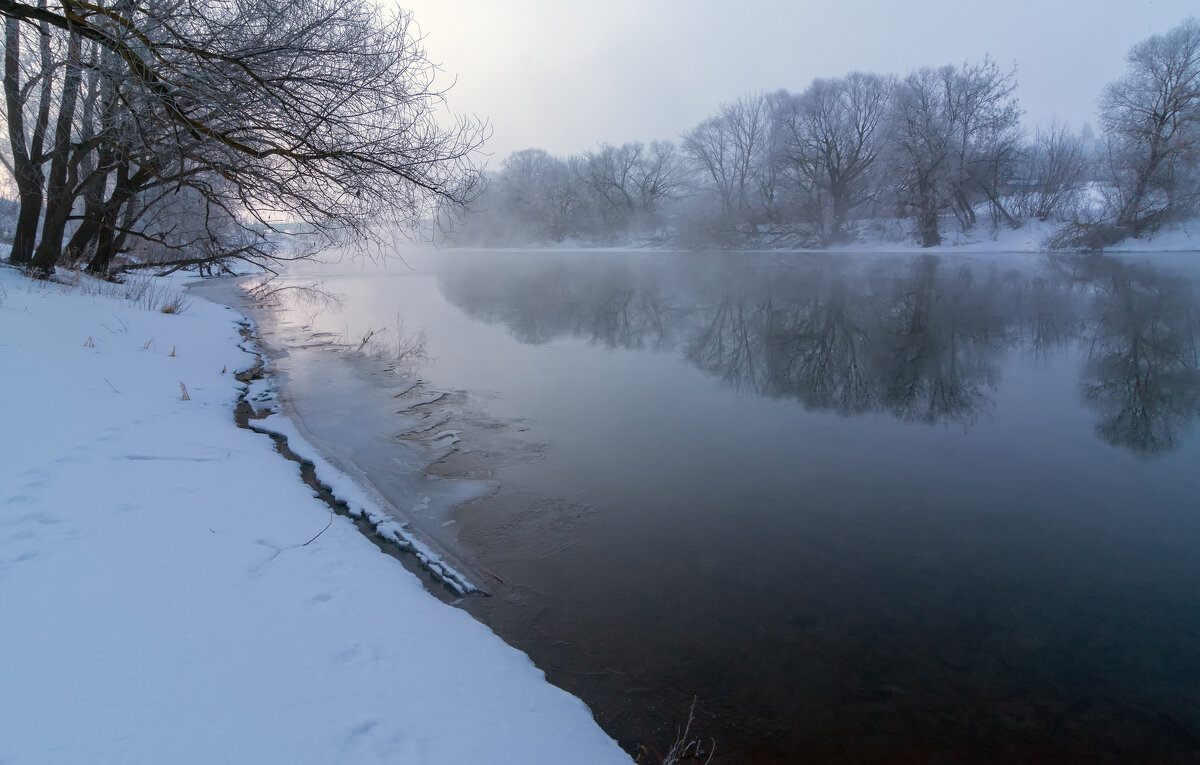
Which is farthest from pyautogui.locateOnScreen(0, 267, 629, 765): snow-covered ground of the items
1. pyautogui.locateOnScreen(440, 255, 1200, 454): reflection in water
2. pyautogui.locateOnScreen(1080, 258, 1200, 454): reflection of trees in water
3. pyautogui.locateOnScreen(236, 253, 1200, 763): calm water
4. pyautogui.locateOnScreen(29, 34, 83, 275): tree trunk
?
pyautogui.locateOnScreen(29, 34, 83, 275): tree trunk

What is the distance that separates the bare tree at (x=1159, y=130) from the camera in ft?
96.9

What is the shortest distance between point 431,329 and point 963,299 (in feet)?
45.2

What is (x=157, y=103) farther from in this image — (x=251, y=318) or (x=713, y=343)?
(x=251, y=318)

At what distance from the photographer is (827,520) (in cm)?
528

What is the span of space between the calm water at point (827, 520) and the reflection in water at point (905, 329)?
10 cm

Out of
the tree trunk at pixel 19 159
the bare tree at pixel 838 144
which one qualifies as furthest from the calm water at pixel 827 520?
the bare tree at pixel 838 144

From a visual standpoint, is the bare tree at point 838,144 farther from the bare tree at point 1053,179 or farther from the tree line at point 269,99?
the tree line at point 269,99

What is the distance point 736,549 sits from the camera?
4852 mm

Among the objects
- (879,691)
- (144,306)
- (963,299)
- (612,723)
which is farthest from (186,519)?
(963,299)

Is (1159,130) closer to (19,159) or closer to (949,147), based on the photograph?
(949,147)

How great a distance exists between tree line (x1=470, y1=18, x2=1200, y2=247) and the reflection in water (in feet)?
32.6

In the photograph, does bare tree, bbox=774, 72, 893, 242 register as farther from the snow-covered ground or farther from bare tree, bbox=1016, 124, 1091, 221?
the snow-covered ground

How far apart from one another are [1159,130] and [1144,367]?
29554 mm

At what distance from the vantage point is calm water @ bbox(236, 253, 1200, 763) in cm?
339
